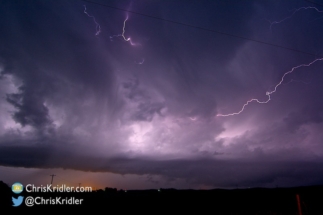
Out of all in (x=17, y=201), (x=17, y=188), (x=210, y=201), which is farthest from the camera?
(x=210, y=201)

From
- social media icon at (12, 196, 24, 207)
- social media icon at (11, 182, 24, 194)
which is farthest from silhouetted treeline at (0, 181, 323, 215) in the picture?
social media icon at (11, 182, 24, 194)

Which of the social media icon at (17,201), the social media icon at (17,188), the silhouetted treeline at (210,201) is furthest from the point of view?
the silhouetted treeline at (210,201)

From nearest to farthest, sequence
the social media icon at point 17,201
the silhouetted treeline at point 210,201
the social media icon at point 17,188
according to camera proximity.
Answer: the social media icon at point 17,201, the social media icon at point 17,188, the silhouetted treeline at point 210,201

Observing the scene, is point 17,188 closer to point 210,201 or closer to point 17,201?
point 17,201

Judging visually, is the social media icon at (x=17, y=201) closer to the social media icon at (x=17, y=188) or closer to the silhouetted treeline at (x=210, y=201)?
the silhouetted treeline at (x=210, y=201)

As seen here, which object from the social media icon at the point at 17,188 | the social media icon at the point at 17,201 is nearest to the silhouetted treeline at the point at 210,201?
the social media icon at the point at 17,201

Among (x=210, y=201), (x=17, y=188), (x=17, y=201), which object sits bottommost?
(x=210, y=201)

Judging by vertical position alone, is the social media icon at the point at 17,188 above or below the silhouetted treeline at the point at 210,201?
above

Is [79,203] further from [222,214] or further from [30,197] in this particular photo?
[222,214]

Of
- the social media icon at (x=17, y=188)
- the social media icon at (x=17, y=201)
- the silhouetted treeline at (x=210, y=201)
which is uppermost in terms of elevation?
the social media icon at (x=17, y=188)

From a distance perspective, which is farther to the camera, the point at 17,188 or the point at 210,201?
the point at 210,201

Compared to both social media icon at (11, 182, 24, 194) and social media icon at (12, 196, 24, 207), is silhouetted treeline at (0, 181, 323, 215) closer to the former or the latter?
social media icon at (12, 196, 24, 207)

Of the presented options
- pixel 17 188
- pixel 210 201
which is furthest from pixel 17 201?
pixel 210 201

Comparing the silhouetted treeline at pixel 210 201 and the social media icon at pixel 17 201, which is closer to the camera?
the social media icon at pixel 17 201
